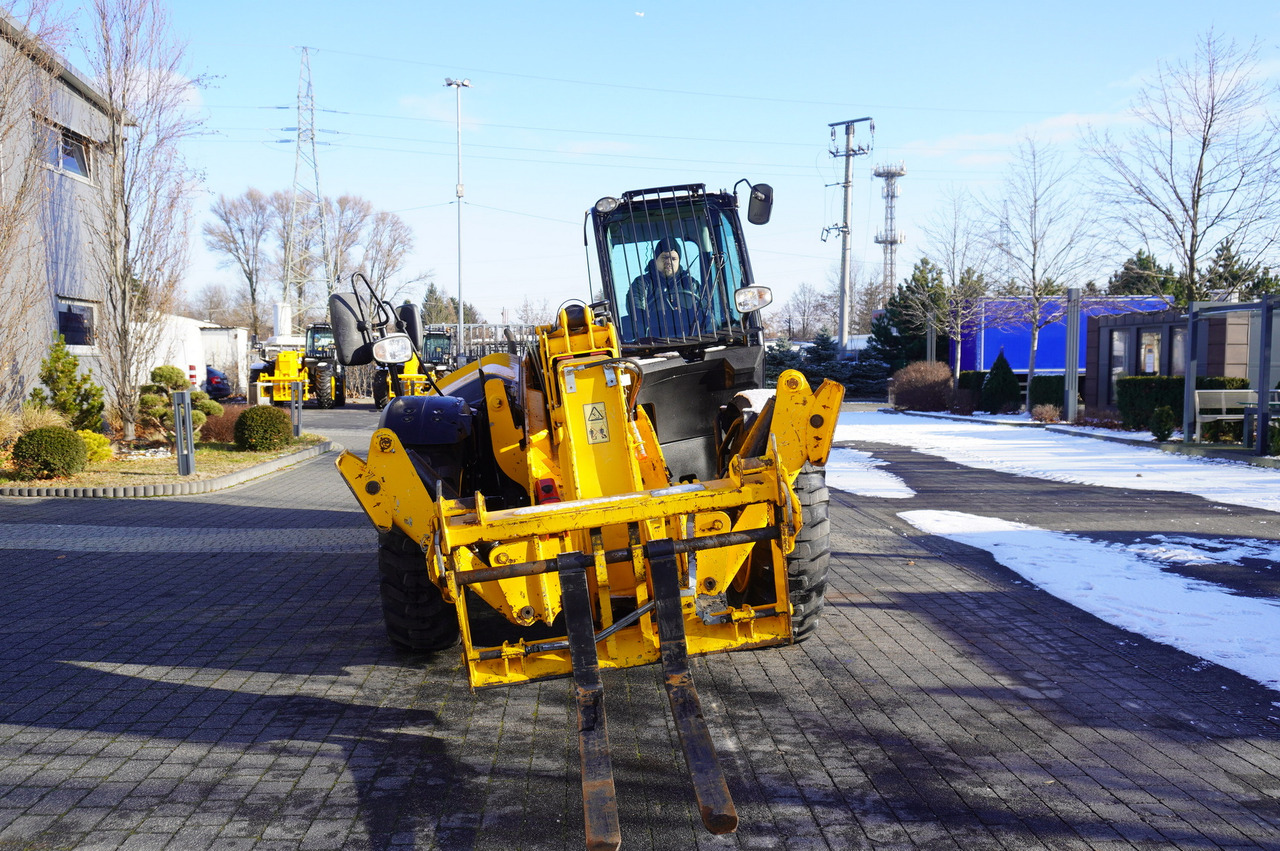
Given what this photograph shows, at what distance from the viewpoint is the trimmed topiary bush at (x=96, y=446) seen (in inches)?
525

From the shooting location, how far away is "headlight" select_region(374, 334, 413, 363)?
204 inches

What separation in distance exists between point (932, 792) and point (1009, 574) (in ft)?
13.9

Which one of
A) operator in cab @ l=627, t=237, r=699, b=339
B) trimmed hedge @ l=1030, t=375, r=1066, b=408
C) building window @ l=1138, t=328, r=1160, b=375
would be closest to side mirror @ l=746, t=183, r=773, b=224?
operator in cab @ l=627, t=237, r=699, b=339

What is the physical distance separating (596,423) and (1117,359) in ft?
81.6

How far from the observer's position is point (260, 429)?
53.0ft

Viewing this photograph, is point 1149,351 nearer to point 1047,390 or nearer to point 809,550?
point 1047,390

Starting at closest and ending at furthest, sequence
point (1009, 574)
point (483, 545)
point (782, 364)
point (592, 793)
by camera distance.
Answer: point (592, 793) < point (483, 545) < point (1009, 574) < point (782, 364)

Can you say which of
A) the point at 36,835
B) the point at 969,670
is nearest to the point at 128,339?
the point at 36,835

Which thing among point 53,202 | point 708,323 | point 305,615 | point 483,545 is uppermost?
point 53,202

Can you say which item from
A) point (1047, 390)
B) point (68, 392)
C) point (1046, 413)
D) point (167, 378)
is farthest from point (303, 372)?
point (1047, 390)

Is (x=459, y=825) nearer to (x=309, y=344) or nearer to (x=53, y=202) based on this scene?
(x=53, y=202)

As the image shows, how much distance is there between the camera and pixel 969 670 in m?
5.18

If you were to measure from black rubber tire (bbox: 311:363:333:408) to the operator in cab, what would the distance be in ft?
85.4

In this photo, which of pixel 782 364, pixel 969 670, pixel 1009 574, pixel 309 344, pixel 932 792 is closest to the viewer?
pixel 932 792
